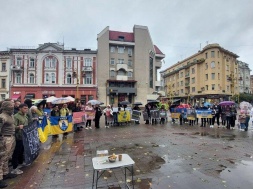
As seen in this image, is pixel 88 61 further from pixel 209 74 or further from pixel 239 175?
pixel 239 175

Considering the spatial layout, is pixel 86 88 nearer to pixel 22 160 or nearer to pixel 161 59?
pixel 161 59

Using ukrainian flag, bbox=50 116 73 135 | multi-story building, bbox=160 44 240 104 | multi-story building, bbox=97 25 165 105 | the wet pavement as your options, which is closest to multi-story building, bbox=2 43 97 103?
multi-story building, bbox=97 25 165 105

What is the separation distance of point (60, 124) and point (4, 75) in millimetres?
38019

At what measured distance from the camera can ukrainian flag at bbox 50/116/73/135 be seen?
10.7m

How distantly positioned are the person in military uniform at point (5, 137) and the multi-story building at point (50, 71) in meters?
37.8

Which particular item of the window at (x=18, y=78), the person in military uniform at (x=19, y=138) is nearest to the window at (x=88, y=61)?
the window at (x=18, y=78)

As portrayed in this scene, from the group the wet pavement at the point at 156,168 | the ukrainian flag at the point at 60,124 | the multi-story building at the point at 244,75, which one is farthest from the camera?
the multi-story building at the point at 244,75

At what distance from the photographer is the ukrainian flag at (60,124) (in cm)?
1068

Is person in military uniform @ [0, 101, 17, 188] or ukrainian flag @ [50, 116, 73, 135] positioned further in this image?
ukrainian flag @ [50, 116, 73, 135]

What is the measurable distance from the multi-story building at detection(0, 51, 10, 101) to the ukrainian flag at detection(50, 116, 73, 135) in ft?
119

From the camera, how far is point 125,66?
44906mm

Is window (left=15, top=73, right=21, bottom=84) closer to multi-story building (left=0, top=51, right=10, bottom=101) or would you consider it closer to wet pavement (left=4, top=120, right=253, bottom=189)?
multi-story building (left=0, top=51, right=10, bottom=101)

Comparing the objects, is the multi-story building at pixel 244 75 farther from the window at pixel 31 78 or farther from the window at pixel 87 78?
the window at pixel 31 78

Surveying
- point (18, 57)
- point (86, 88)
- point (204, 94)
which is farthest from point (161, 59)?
point (18, 57)
